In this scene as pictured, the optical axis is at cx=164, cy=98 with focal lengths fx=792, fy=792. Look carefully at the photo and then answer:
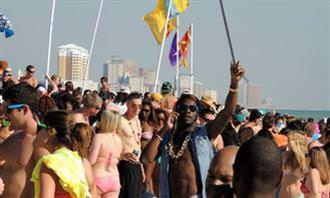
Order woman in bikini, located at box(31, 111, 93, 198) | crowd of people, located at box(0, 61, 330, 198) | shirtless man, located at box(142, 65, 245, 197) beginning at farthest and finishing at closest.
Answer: shirtless man, located at box(142, 65, 245, 197) → woman in bikini, located at box(31, 111, 93, 198) → crowd of people, located at box(0, 61, 330, 198)

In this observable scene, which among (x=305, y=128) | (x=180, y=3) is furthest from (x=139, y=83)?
(x=305, y=128)

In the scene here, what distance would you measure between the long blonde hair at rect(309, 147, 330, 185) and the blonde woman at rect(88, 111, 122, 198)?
236cm

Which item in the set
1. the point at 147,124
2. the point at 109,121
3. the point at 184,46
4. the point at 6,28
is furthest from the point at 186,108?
the point at 184,46

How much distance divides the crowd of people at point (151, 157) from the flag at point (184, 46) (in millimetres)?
22799

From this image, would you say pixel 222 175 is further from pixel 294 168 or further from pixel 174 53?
pixel 174 53

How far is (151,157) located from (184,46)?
88.5ft

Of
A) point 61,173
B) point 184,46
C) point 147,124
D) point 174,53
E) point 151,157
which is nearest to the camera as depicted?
point 61,173

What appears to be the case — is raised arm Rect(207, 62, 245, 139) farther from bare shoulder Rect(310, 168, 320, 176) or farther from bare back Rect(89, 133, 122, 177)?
bare back Rect(89, 133, 122, 177)

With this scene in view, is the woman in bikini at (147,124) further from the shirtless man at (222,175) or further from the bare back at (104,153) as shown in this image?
the shirtless man at (222,175)

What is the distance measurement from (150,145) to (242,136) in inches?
170

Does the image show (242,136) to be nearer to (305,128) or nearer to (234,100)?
(305,128)

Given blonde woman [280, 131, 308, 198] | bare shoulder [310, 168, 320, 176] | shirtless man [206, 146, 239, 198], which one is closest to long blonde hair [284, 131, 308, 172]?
blonde woman [280, 131, 308, 198]

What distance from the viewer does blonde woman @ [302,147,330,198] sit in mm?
9132

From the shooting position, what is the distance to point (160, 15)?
27.2 meters
